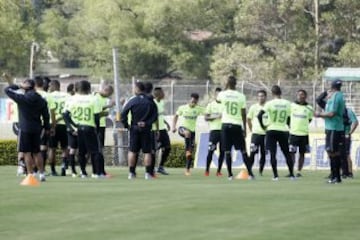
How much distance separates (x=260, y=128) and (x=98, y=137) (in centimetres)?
419

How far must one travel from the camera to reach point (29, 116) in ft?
69.9

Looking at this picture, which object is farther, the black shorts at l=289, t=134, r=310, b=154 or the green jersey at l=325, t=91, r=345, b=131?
the black shorts at l=289, t=134, r=310, b=154

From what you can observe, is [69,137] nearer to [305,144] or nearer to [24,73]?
[305,144]

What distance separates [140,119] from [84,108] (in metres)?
1.08

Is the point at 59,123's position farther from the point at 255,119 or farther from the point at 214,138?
the point at 255,119

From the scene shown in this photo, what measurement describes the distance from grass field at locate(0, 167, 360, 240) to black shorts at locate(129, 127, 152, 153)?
4.18 m

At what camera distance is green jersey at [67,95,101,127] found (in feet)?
77.0

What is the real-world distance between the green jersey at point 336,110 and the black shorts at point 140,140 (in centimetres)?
373

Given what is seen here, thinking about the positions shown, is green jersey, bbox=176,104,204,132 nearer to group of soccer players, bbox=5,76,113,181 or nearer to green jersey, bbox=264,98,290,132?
group of soccer players, bbox=5,76,113,181

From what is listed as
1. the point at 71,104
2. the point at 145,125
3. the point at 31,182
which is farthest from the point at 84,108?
the point at 31,182

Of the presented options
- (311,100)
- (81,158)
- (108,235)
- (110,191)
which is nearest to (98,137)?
(81,158)

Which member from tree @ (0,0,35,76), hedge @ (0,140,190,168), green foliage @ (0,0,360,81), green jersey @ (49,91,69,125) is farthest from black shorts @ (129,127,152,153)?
tree @ (0,0,35,76)

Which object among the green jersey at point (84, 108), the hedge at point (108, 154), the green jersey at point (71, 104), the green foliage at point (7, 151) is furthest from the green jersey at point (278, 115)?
the green foliage at point (7, 151)

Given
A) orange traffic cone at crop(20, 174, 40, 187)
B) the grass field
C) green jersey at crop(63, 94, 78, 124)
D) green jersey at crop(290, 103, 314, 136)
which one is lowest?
the grass field
